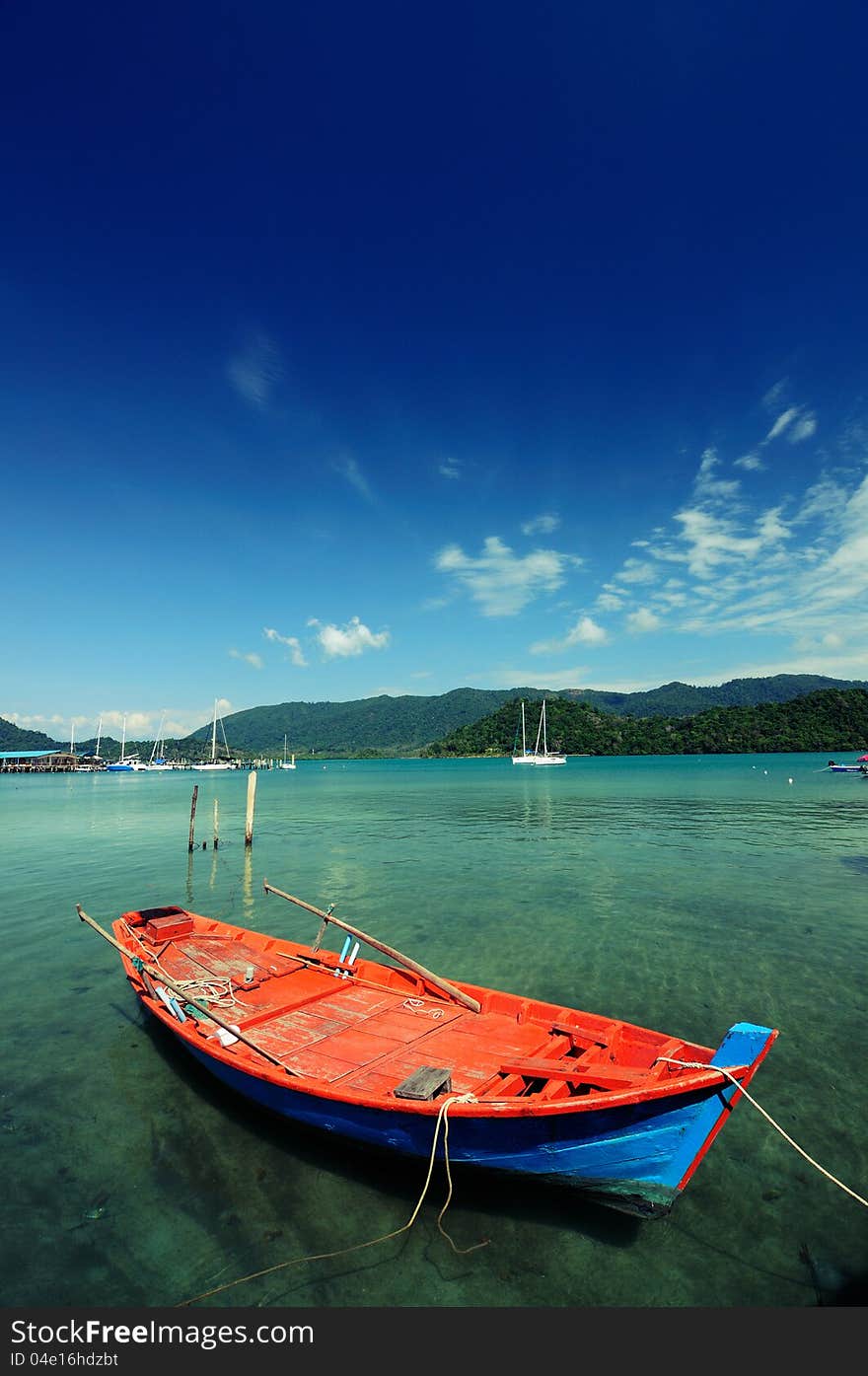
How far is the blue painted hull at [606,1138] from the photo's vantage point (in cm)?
577

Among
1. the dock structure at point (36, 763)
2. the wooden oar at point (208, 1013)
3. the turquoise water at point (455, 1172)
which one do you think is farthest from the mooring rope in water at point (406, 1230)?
the dock structure at point (36, 763)

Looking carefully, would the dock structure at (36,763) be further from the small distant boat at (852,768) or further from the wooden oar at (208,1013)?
the wooden oar at (208,1013)

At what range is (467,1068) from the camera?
756 centimetres

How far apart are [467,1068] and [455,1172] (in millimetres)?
1055

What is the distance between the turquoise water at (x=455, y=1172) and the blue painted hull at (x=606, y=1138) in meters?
0.63

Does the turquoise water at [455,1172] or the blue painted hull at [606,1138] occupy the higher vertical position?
the blue painted hull at [606,1138]

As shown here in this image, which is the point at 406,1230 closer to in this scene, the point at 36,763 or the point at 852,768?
the point at 852,768

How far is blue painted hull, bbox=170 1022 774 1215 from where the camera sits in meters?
5.77

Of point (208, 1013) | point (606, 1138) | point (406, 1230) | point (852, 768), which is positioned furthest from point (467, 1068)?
point (852, 768)

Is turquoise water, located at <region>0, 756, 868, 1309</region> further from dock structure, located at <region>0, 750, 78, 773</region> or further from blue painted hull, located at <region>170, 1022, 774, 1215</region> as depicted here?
dock structure, located at <region>0, 750, 78, 773</region>

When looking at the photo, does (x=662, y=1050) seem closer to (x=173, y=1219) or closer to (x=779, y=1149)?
(x=779, y=1149)

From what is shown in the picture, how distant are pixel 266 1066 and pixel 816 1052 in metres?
9.03

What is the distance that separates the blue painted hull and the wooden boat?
0.02 metres

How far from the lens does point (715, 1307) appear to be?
5.56 meters
